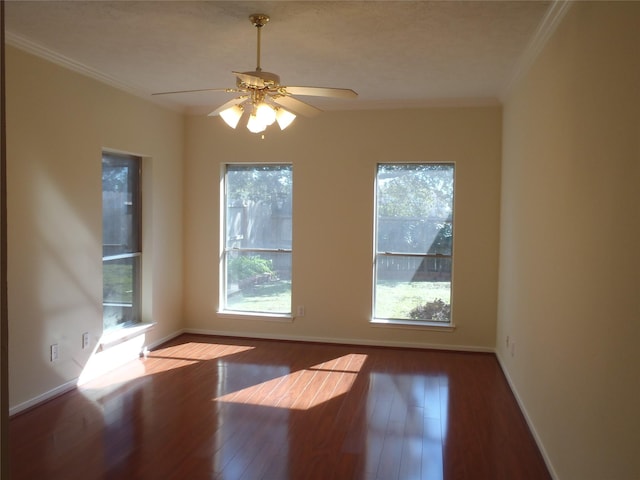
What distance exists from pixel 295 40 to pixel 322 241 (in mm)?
2435

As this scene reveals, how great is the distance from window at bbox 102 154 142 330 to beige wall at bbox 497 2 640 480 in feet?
11.5

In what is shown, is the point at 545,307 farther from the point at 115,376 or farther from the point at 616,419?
the point at 115,376

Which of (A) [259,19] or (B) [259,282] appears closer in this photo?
(A) [259,19]

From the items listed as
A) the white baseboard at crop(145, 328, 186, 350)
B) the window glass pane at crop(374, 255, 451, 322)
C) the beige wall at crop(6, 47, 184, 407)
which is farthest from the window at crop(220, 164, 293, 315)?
the beige wall at crop(6, 47, 184, 407)

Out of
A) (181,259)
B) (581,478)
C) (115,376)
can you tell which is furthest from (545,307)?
(181,259)

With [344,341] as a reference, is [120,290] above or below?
above

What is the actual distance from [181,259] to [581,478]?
4433mm

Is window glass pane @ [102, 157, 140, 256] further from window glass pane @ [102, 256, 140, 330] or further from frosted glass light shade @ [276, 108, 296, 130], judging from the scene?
frosted glass light shade @ [276, 108, 296, 130]

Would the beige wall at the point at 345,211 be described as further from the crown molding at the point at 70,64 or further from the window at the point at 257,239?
the crown molding at the point at 70,64

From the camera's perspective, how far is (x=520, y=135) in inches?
154

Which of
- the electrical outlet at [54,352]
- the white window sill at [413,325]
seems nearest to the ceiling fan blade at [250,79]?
the electrical outlet at [54,352]

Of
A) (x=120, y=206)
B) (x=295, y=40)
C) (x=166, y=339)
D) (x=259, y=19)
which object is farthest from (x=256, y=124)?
(x=166, y=339)

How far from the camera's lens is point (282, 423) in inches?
132

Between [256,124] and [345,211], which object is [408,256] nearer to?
[345,211]
